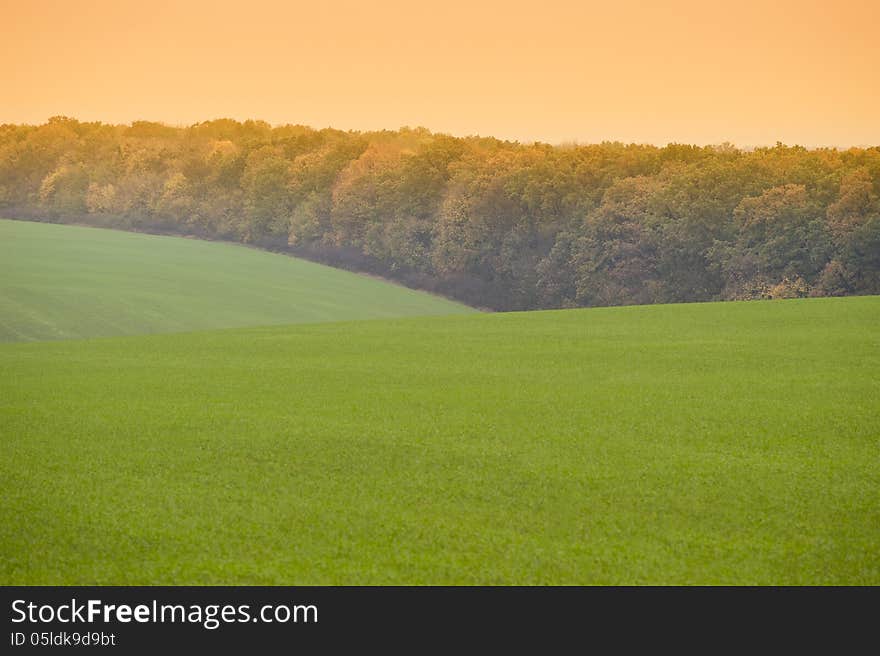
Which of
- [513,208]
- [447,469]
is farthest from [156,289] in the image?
[447,469]

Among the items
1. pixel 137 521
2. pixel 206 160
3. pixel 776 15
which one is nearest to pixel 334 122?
pixel 206 160

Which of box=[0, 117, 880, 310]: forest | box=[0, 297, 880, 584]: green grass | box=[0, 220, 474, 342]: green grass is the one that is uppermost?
box=[0, 117, 880, 310]: forest

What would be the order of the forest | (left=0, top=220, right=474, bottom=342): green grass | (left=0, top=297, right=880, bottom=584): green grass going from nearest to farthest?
(left=0, top=297, right=880, bottom=584): green grass
(left=0, top=220, right=474, bottom=342): green grass
the forest

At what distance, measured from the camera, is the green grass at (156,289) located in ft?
128

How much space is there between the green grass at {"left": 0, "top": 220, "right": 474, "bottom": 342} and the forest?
8770 mm

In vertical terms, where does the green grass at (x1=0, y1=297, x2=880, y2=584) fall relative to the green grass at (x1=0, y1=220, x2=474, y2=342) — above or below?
above

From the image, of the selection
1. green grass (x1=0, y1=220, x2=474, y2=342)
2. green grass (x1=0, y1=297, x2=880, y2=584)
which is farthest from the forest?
green grass (x1=0, y1=297, x2=880, y2=584)

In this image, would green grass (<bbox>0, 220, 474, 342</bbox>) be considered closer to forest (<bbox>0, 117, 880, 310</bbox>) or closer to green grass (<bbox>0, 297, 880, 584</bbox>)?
forest (<bbox>0, 117, 880, 310</bbox>)

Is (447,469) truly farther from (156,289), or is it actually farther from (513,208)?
(513,208)

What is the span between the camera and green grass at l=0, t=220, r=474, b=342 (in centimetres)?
3897

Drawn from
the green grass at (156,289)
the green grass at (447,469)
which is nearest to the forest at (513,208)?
the green grass at (156,289)

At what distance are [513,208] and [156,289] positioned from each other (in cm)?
3158
